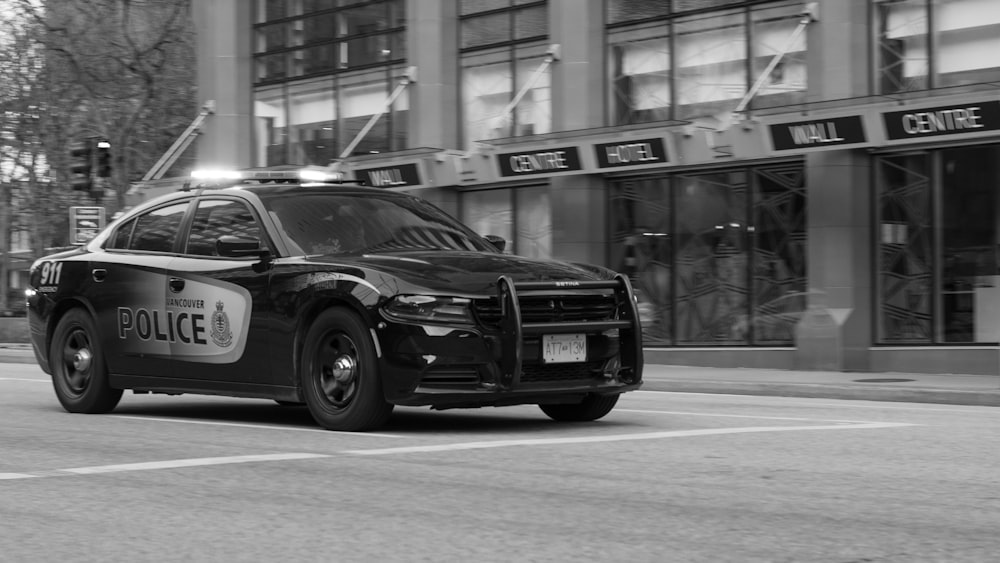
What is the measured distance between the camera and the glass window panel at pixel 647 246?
24.0 m

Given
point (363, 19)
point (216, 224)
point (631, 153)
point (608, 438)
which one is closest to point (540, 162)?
point (631, 153)

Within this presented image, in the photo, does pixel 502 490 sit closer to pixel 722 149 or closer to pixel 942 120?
pixel 942 120

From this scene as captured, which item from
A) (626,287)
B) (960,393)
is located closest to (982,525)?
(626,287)

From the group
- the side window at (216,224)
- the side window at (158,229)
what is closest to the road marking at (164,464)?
the side window at (216,224)

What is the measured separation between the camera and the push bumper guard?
28.9 ft

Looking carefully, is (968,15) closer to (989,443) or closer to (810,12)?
(810,12)

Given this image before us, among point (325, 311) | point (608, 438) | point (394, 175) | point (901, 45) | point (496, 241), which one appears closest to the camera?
point (608, 438)

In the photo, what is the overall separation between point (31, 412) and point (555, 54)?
1490 centimetres

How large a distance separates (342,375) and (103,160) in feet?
58.8

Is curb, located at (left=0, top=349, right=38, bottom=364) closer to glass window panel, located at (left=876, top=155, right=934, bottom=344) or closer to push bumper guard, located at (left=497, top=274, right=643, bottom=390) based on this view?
glass window panel, located at (left=876, top=155, right=934, bottom=344)

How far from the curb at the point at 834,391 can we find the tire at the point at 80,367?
7.33 m

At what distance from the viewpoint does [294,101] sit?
1203 inches

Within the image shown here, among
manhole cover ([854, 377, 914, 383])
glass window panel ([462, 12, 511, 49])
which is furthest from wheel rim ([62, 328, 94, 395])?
glass window panel ([462, 12, 511, 49])

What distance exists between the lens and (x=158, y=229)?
11047 mm
